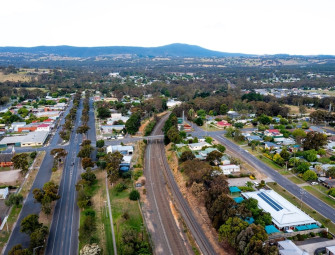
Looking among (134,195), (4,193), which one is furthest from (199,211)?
(4,193)

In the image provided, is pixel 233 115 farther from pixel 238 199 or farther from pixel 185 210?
pixel 185 210

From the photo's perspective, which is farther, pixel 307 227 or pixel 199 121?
pixel 199 121

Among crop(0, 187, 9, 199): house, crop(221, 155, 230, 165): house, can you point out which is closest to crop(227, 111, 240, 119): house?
crop(221, 155, 230, 165): house

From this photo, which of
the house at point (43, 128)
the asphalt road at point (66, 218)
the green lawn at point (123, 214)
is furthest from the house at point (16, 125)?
the green lawn at point (123, 214)

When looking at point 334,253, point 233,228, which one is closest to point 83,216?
point 233,228

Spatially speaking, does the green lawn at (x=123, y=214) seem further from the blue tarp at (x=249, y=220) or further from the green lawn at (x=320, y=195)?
the green lawn at (x=320, y=195)

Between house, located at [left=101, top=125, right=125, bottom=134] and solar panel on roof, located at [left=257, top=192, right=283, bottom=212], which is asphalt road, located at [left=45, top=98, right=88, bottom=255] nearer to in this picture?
house, located at [left=101, top=125, right=125, bottom=134]

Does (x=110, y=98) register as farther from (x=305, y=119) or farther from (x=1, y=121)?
(x=305, y=119)
